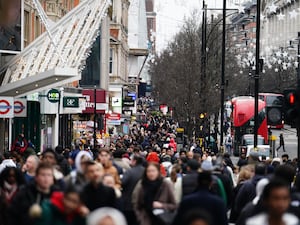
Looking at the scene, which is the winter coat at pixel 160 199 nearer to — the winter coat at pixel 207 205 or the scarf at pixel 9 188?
the scarf at pixel 9 188

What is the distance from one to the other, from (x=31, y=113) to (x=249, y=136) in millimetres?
17212

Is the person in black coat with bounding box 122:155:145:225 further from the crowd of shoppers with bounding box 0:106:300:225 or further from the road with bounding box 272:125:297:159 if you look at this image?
the road with bounding box 272:125:297:159

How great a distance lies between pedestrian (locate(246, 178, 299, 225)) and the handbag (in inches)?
150

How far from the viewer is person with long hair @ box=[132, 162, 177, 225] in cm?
1482

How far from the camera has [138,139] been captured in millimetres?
65250

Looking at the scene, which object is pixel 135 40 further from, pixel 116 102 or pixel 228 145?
pixel 228 145

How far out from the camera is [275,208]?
10133mm

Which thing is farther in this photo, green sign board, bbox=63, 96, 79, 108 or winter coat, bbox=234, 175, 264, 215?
green sign board, bbox=63, 96, 79, 108

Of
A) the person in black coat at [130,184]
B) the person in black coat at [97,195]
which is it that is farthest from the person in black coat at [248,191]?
the person in black coat at [97,195]

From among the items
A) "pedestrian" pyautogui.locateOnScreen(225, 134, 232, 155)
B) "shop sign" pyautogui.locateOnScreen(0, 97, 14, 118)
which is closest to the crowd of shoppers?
"shop sign" pyautogui.locateOnScreen(0, 97, 14, 118)

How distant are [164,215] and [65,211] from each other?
4257 mm

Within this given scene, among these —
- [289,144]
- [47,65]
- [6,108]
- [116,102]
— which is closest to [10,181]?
[6,108]

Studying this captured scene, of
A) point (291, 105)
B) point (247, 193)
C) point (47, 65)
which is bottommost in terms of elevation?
point (247, 193)

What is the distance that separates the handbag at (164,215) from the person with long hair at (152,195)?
16 mm
